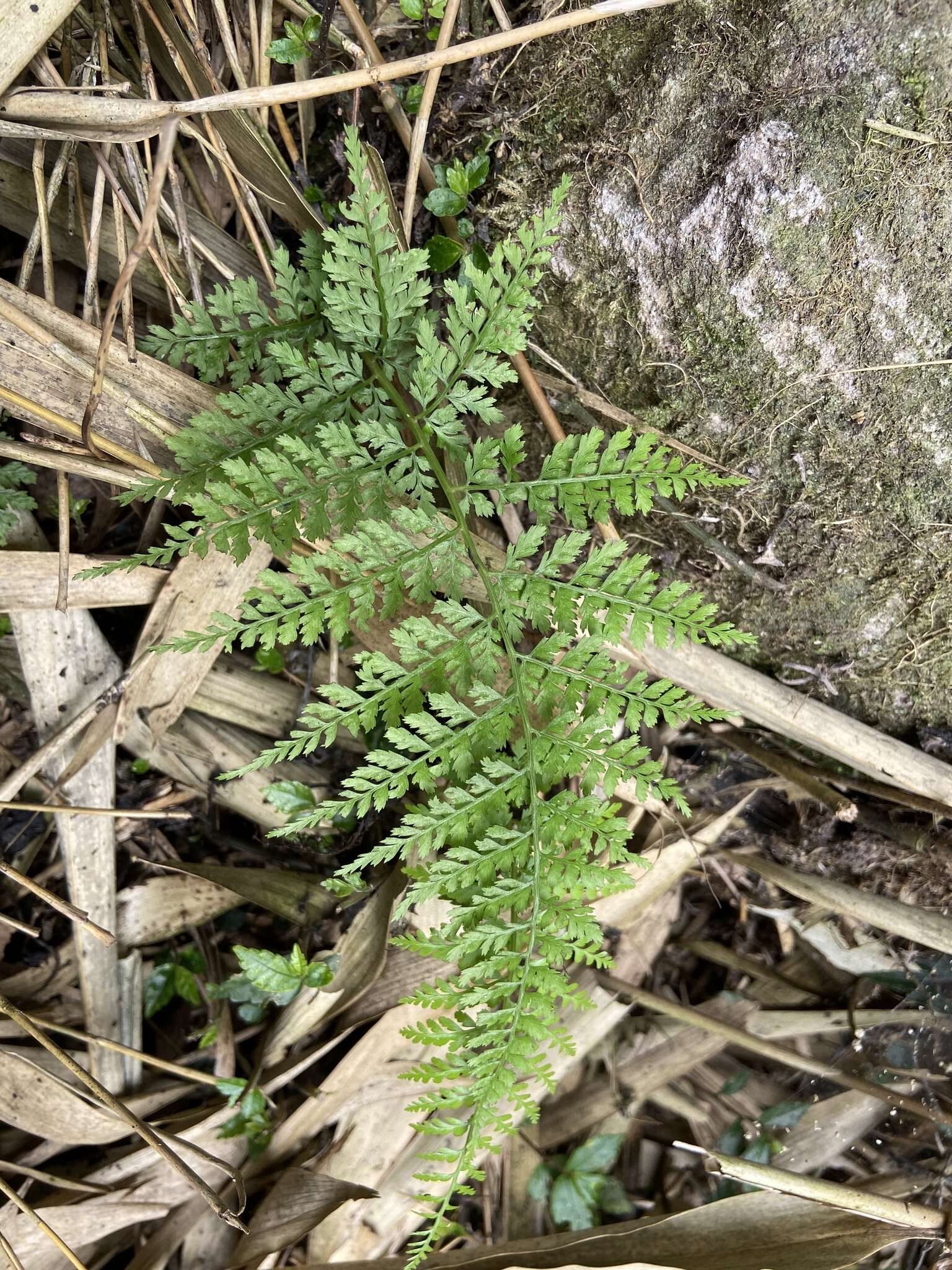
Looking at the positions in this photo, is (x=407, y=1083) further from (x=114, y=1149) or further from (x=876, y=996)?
(x=876, y=996)

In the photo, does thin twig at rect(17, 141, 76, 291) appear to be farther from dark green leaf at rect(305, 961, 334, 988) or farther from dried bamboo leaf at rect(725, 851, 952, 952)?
dried bamboo leaf at rect(725, 851, 952, 952)

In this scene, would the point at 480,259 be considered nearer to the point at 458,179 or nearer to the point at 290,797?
the point at 458,179

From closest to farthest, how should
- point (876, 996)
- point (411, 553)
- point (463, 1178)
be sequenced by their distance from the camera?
point (411, 553) < point (463, 1178) < point (876, 996)

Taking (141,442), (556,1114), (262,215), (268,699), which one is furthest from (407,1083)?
(262,215)

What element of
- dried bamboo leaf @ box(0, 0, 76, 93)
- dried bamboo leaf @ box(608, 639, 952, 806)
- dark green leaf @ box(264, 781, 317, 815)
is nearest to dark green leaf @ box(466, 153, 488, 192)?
dried bamboo leaf @ box(0, 0, 76, 93)

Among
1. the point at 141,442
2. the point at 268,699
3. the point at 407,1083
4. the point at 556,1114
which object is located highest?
the point at 141,442

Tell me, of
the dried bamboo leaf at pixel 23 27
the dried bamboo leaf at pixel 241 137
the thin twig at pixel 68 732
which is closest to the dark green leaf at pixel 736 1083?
the thin twig at pixel 68 732
